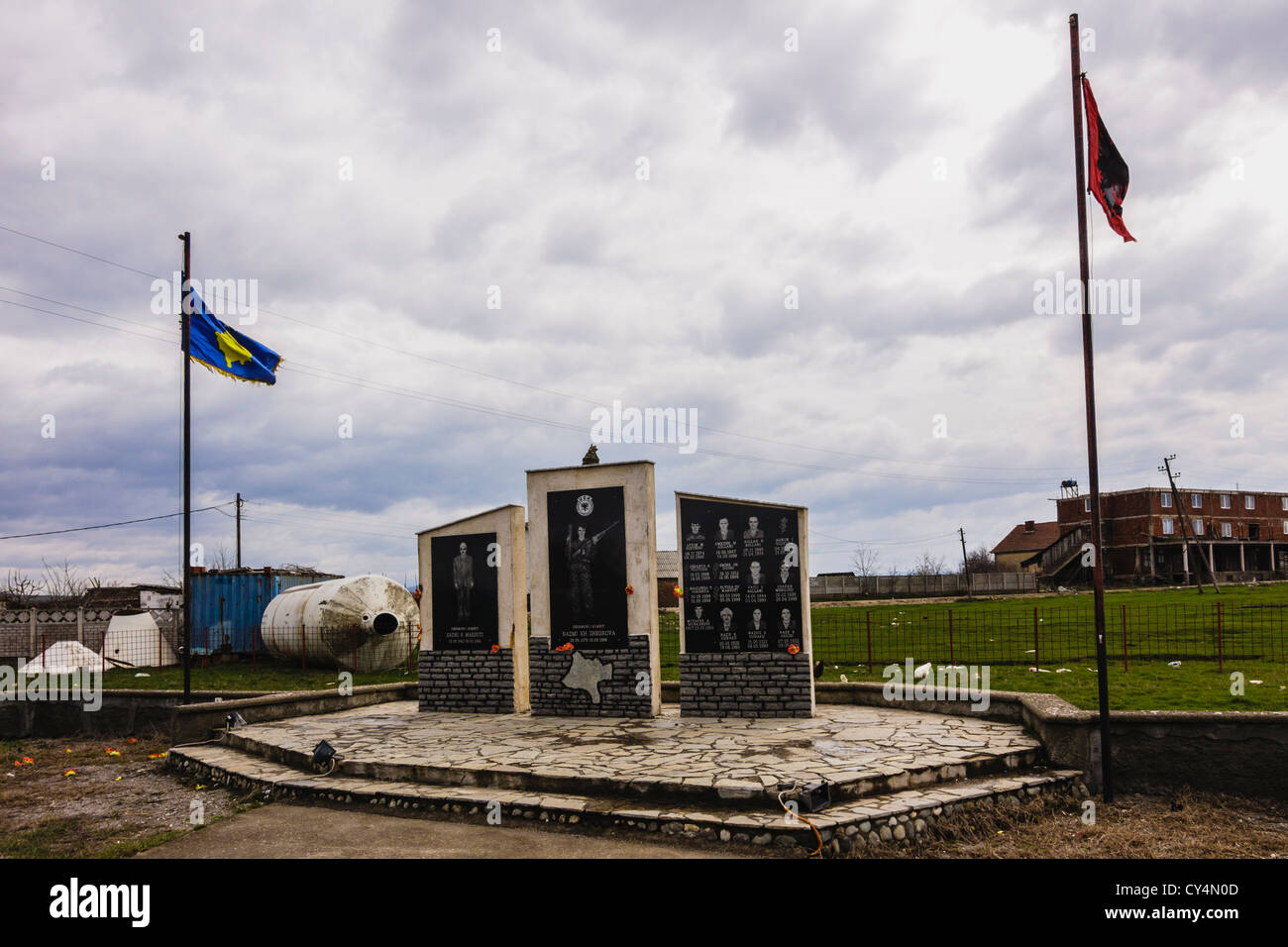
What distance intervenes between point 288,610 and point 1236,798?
18933mm

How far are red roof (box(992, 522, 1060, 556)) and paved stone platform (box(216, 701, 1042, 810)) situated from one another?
75989 mm

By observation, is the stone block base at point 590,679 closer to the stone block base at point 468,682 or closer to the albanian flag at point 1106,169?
the stone block base at point 468,682

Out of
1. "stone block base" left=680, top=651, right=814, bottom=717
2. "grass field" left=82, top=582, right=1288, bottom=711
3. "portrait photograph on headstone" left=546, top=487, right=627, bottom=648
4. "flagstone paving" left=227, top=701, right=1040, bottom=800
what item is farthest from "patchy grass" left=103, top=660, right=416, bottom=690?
"stone block base" left=680, top=651, right=814, bottom=717

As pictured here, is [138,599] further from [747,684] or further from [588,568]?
[747,684]

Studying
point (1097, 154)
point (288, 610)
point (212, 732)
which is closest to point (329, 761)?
point (212, 732)

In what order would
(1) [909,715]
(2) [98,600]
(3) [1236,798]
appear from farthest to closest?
(2) [98,600] → (1) [909,715] → (3) [1236,798]

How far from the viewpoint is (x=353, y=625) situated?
19.6 m

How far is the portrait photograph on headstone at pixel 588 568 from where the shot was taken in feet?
38.7

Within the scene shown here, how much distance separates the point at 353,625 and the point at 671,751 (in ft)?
41.5

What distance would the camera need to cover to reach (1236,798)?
769 cm

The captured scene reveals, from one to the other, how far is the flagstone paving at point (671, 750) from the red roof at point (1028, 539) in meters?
75.9

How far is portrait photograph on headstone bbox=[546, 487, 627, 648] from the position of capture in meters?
11.8

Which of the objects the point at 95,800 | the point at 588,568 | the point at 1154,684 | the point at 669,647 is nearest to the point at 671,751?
the point at 588,568
